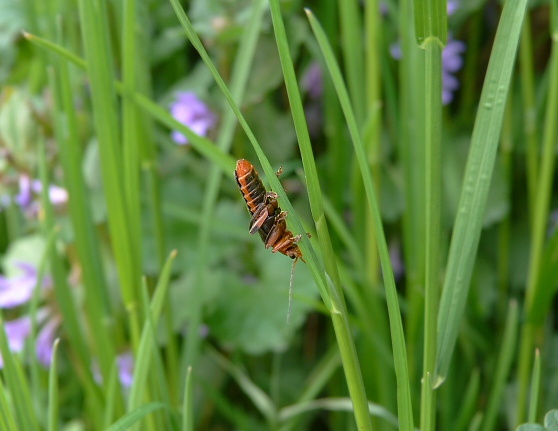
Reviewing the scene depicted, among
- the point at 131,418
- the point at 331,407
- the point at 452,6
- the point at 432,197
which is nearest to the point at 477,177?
the point at 432,197

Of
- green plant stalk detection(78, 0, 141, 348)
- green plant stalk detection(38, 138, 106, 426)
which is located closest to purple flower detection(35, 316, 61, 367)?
green plant stalk detection(38, 138, 106, 426)

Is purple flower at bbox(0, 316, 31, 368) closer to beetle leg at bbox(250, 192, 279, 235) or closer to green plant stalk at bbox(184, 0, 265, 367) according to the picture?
green plant stalk at bbox(184, 0, 265, 367)

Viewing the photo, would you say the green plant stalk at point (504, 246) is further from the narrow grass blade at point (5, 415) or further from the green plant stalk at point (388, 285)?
the narrow grass blade at point (5, 415)

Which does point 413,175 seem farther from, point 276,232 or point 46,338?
point 46,338

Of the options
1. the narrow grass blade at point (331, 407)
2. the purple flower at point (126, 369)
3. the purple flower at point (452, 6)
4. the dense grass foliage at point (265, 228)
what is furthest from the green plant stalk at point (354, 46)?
the purple flower at point (126, 369)

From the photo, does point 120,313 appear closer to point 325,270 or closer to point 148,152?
point 148,152

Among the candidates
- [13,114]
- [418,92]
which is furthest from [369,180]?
[13,114]
